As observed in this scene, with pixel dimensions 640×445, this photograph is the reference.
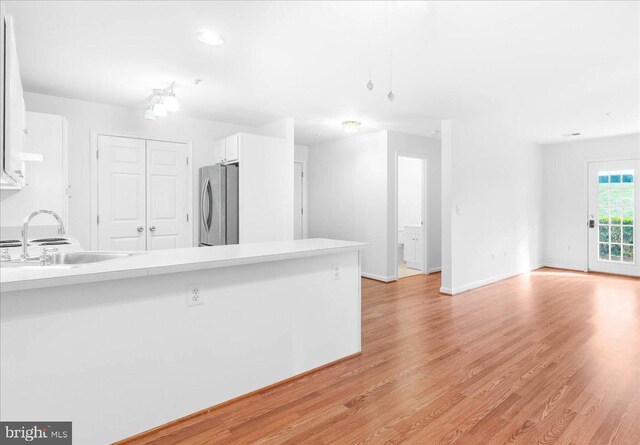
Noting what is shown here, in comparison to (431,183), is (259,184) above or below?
below

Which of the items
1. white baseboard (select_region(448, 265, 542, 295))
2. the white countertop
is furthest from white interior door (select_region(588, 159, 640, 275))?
the white countertop

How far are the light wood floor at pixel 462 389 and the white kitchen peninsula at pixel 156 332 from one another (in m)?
0.17

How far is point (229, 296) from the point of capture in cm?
225

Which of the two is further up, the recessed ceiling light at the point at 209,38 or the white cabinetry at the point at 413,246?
the recessed ceiling light at the point at 209,38

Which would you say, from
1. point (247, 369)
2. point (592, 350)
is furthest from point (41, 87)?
point (592, 350)

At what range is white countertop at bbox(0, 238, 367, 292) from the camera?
1.54m

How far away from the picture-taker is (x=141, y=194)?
461 centimetres

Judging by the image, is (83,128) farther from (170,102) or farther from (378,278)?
(378,278)

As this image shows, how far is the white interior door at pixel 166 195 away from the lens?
15.4 feet

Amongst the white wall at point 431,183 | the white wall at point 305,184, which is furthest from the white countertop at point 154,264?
the white wall at point 305,184

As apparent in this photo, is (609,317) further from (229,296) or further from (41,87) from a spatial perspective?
(41,87)

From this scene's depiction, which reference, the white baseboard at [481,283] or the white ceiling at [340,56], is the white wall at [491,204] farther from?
the white ceiling at [340,56]

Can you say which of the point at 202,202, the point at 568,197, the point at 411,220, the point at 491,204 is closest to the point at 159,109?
the point at 202,202

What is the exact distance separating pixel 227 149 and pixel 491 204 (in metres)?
4.03
